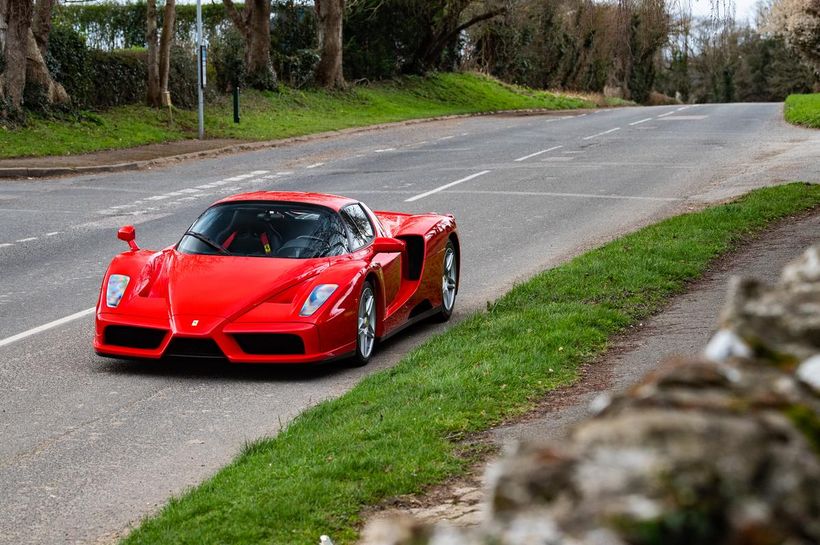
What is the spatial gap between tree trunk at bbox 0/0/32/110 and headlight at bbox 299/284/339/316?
883 inches

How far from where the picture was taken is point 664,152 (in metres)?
30.3

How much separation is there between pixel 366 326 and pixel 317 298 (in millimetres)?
736

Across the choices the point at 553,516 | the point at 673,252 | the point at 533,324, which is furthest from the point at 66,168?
the point at 553,516

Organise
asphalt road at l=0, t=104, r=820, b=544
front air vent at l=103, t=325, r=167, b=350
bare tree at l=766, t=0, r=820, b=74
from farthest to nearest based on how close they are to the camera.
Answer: bare tree at l=766, t=0, r=820, b=74
front air vent at l=103, t=325, r=167, b=350
asphalt road at l=0, t=104, r=820, b=544

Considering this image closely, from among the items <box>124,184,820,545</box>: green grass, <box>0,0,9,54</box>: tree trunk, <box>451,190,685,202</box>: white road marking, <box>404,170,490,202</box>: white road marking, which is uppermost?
<box>0,0,9,54</box>: tree trunk

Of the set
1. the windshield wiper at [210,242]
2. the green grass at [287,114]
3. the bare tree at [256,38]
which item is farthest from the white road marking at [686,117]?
the windshield wiper at [210,242]

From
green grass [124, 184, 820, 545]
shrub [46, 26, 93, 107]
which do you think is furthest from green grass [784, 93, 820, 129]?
green grass [124, 184, 820, 545]

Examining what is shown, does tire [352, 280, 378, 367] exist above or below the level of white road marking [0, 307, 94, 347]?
above

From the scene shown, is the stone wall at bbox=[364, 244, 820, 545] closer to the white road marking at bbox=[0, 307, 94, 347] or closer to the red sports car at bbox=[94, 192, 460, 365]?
the red sports car at bbox=[94, 192, 460, 365]

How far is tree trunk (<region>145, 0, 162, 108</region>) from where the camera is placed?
115 feet

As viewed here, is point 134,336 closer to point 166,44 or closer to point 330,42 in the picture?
point 166,44

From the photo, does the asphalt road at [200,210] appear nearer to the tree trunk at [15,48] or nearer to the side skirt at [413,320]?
the side skirt at [413,320]

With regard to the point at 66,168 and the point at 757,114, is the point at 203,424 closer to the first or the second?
the point at 66,168

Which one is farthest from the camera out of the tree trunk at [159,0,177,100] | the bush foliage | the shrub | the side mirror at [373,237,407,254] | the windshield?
the tree trunk at [159,0,177,100]
